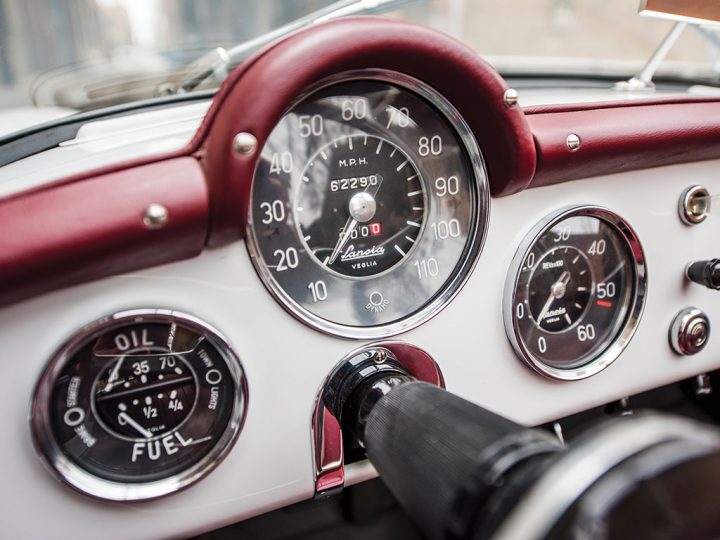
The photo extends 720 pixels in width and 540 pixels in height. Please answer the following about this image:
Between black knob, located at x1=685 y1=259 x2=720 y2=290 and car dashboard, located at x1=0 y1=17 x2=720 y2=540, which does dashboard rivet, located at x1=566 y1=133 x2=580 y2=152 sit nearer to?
car dashboard, located at x1=0 y1=17 x2=720 y2=540

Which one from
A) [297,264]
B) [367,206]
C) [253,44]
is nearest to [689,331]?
[367,206]

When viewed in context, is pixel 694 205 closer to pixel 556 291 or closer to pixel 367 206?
pixel 556 291

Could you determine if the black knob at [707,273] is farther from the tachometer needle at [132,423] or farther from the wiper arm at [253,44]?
the tachometer needle at [132,423]

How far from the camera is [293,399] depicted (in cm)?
117

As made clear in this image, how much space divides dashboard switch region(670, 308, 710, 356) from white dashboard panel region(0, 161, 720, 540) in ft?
0.07

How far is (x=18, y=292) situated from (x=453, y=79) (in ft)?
2.61

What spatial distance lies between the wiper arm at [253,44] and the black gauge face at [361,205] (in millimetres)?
437

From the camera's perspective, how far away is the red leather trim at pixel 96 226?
2.92 feet

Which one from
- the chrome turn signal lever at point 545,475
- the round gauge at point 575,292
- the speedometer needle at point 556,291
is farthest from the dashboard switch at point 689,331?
the chrome turn signal lever at point 545,475

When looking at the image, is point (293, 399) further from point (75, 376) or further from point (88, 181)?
point (88, 181)

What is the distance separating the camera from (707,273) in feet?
4.93

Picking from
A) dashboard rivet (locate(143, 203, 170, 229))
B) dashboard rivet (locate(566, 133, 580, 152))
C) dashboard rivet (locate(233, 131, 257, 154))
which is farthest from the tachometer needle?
dashboard rivet (locate(566, 133, 580, 152))

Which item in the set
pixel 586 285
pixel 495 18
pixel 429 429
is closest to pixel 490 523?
pixel 429 429

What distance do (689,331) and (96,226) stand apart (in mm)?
1398
